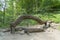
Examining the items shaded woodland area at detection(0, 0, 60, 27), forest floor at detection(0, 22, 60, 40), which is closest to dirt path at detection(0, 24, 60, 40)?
forest floor at detection(0, 22, 60, 40)

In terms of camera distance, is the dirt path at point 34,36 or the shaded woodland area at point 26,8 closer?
the dirt path at point 34,36

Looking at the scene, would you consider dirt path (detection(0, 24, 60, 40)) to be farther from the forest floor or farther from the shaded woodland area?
the shaded woodland area

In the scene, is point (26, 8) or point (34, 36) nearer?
point (34, 36)

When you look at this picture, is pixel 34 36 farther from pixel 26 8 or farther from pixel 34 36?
pixel 26 8

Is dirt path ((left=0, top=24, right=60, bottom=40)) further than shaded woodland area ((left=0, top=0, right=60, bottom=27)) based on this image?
No

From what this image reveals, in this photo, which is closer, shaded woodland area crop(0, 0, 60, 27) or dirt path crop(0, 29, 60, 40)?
dirt path crop(0, 29, 60, 40)

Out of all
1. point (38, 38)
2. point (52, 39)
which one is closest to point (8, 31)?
point (38, 38)

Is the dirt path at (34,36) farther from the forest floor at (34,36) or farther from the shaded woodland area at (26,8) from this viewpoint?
the shaded woodland area at (26,8)

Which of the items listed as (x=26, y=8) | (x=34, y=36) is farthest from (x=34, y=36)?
(x=26, y=8)

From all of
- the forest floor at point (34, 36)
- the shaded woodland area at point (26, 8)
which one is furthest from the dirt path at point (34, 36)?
the shaded woodland area at point (26, 8)

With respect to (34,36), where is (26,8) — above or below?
above

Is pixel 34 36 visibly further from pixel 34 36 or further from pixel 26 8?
pixel 26 8

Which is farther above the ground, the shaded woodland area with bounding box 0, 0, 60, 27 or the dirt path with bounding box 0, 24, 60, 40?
the shaded woodland area with bounding box 0, 0, 60, 27

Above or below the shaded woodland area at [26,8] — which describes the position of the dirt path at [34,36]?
below
